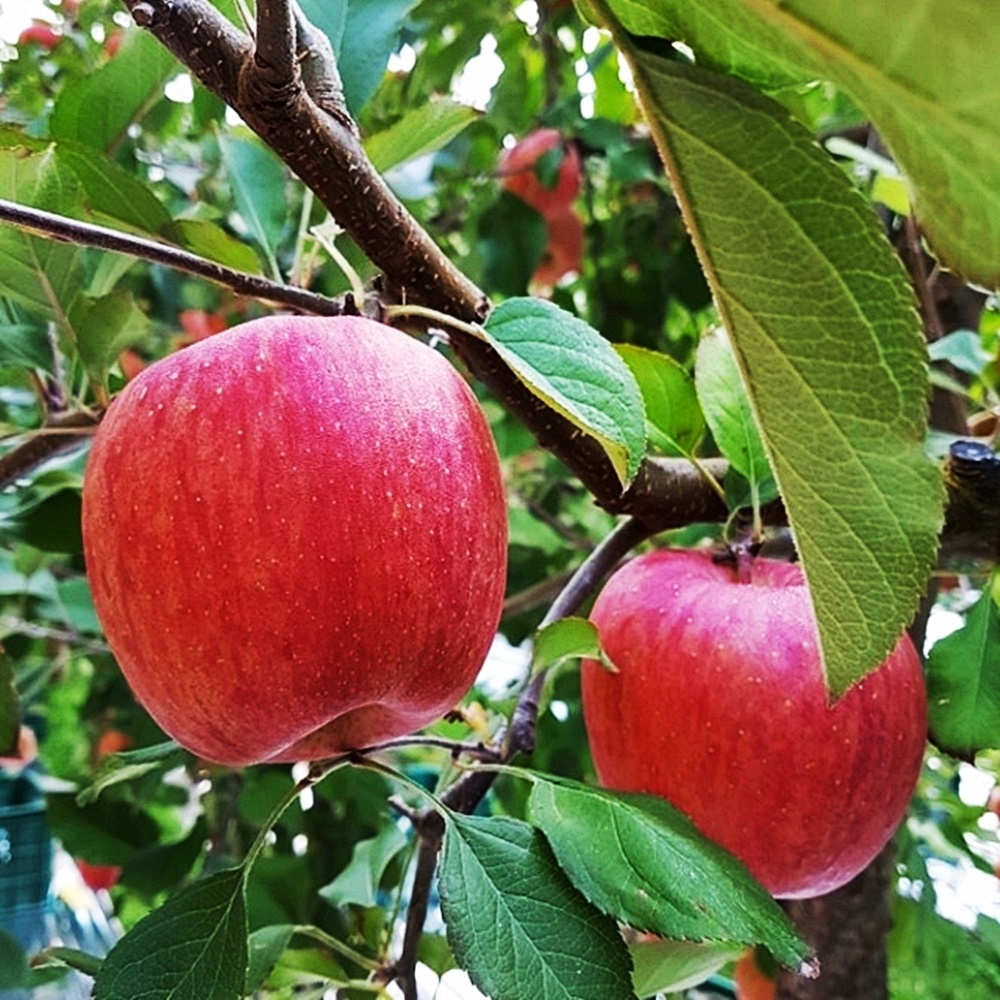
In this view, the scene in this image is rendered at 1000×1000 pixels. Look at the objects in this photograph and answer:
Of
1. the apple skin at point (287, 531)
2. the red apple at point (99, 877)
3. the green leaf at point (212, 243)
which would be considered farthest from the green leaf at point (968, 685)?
the red apple at point (99, 877)

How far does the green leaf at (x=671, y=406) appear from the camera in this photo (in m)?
0.51

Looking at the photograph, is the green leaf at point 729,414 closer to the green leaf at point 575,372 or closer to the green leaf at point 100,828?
the green leaf at point 575,372

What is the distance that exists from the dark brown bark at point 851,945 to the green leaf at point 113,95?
58 centimetres

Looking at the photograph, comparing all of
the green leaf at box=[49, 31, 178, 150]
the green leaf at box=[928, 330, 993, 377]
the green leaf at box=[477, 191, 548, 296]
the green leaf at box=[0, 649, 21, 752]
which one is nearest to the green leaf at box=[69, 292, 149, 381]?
the green leaf at box=[49, 31, 178, 150]

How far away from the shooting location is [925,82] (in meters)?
0.17

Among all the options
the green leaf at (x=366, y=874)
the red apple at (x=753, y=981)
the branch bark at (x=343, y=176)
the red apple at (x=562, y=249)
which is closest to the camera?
the branch bark at (x=343, y=176)

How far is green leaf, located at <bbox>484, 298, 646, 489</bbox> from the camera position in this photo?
310 millimetres

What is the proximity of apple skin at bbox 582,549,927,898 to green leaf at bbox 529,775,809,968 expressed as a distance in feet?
0.15

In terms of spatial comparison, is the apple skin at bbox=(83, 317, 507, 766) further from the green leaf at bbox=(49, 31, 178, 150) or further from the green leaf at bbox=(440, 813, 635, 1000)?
the green leaf at bbox=(49, 31, 178, 150)

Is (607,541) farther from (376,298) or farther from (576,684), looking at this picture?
(576,684)

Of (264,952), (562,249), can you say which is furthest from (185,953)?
(562,249)

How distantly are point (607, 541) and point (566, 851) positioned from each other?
18 centimetres

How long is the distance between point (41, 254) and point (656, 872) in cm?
35

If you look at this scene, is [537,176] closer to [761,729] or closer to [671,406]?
[671,406]
